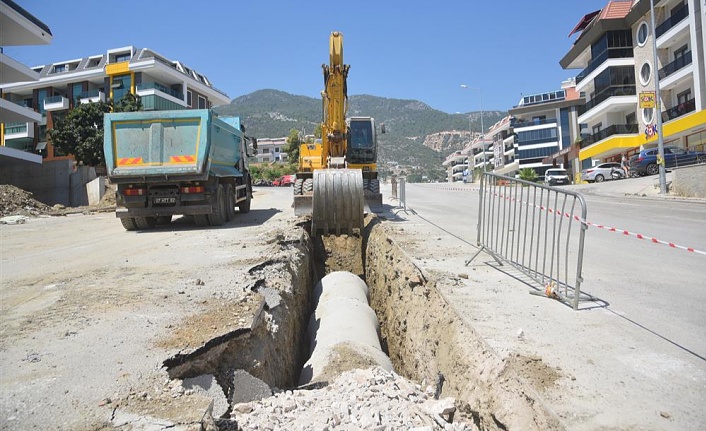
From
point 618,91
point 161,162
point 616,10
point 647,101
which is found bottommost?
point 161,162

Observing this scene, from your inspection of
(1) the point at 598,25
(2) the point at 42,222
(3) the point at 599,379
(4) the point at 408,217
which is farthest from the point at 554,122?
(3) the point at 599,379

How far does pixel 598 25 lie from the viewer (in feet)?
124

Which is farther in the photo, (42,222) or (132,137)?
(42,222)

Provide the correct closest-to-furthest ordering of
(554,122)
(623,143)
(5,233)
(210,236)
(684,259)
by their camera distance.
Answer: (684,259) → (210,236) → (5,233) → (623,143) → (554,122)

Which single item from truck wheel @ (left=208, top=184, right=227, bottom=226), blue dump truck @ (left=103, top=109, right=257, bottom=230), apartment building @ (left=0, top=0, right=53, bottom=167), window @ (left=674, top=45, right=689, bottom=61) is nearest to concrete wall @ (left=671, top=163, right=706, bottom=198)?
window @ (left=674, top=45, right=689, bottom=61)

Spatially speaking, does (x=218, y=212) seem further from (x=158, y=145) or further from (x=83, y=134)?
(x=83, y=134)

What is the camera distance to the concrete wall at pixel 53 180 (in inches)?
1022

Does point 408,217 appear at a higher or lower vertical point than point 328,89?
lower

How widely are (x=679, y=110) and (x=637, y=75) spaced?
708 cm

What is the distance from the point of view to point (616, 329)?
4.05 meters

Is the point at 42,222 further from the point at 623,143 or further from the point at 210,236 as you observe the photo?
the point at 623,143

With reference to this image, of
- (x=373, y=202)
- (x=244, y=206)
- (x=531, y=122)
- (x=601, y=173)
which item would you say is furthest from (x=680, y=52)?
(x=531, y=122)

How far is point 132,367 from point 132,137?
9321 millimetres

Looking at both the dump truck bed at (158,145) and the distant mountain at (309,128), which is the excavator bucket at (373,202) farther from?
the distant mountain at (309,128)
